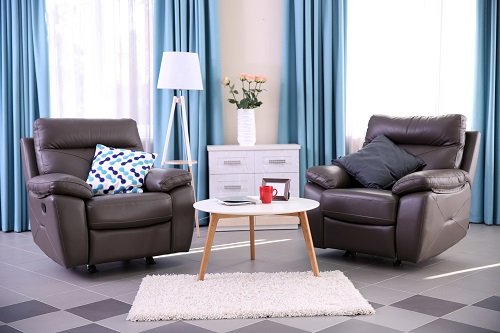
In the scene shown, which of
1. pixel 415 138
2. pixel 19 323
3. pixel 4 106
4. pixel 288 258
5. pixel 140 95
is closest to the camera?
pixel 19 323

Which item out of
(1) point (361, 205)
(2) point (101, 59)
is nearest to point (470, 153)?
(1) point (361, 205)

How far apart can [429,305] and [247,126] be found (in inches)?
101

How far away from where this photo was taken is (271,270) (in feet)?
11.9

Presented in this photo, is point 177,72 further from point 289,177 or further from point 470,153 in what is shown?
point 470,153

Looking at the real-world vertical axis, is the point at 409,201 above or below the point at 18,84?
below

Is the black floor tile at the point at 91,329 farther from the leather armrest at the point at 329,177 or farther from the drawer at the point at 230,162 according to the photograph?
the drawer at the point at 230,162

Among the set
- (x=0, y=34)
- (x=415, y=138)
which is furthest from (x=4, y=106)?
(x=415, y=138)

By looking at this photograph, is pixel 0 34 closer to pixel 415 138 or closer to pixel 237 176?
pixel 237 176

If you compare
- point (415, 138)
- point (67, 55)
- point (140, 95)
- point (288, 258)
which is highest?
point (67, 55)

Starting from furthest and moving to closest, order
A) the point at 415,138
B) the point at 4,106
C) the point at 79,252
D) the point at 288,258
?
the point at 4,106 → the point at 415,138 → the point at 288,258 → the point at 79,252

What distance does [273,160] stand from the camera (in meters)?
5.04

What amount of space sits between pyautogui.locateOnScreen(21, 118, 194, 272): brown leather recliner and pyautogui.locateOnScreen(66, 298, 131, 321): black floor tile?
48 centimetres

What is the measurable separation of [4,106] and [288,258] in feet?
8.53

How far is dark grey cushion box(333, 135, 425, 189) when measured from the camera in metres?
4.01
